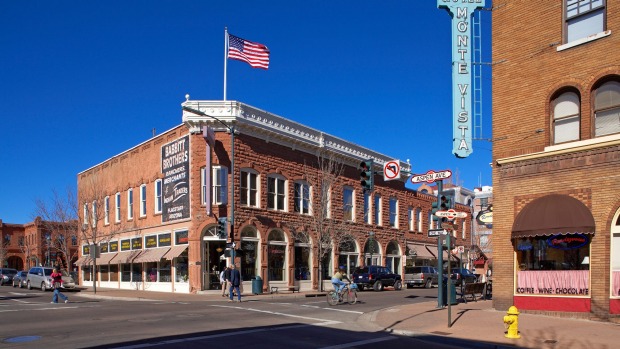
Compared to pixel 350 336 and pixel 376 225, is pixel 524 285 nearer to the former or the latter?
pixel 350 336

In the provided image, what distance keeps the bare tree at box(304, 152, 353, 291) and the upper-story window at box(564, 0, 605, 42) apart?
20.6 metres

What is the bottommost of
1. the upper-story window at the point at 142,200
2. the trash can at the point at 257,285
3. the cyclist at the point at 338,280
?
the trash can at the point at 257,285

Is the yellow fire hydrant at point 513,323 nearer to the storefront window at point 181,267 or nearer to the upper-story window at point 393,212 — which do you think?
the storefront window at point 181,267

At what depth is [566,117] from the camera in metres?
16.6

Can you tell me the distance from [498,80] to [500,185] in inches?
140

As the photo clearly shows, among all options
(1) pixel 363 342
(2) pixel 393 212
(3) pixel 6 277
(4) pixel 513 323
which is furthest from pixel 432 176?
(3) pixel 6 277

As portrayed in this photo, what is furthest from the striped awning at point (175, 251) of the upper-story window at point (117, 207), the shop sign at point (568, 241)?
the shop sign at point (568, 241)

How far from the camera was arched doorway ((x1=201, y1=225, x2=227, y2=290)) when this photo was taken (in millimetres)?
30156

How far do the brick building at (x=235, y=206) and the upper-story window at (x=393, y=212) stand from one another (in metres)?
0.76

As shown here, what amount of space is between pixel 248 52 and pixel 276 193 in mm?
8664

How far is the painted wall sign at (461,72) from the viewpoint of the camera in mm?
18359

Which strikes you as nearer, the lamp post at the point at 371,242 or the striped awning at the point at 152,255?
the striped awning at the point at 152,255

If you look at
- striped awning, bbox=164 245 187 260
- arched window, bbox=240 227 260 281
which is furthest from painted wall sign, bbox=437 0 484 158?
striped awning, bbox=164 245 187 260

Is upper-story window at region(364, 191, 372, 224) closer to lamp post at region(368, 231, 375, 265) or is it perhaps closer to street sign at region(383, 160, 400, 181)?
lamp post at region(368, 231, 375, 265)
